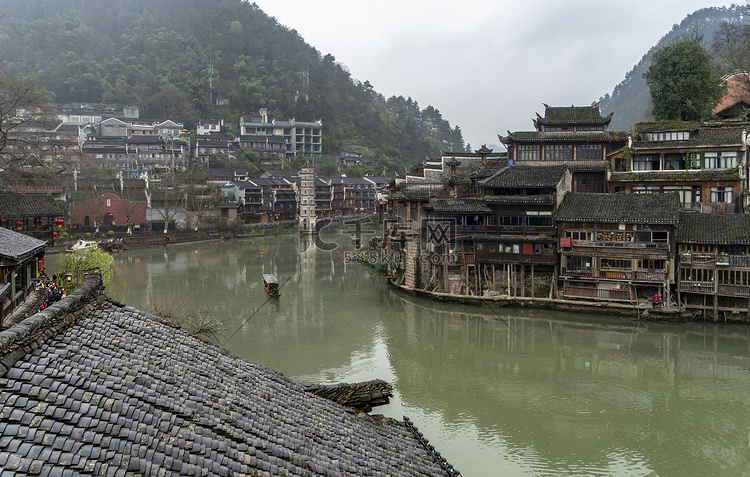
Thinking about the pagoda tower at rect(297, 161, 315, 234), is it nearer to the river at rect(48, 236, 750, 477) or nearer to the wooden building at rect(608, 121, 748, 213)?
the river at rect(48, 236, 750, 477)

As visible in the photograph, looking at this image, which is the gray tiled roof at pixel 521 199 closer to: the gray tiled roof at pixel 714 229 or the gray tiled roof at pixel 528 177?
the gray tiled roof at pixel 528 177

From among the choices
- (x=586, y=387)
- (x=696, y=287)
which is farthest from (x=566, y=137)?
(x=586, y=387)

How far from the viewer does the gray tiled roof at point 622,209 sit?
82.8ft

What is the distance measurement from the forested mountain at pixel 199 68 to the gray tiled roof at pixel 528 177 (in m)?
60.4

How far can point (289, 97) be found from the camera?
93.4 metres

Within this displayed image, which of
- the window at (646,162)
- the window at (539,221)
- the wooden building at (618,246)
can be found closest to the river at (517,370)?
the wooden building at (618,246)

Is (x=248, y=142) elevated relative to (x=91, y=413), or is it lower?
elevated

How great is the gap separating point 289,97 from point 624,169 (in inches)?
2852

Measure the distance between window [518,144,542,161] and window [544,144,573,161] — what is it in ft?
1.58

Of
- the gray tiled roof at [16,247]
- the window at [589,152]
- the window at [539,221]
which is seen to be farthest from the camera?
the window at [589,152]

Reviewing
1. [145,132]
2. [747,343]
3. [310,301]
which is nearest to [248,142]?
[145,132]

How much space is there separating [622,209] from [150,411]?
26.1 m

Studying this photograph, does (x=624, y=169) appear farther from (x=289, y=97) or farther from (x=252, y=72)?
(x=252, y=72)

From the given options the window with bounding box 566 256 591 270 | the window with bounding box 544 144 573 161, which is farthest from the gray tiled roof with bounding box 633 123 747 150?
the window with bounding box 566 256 591 270
